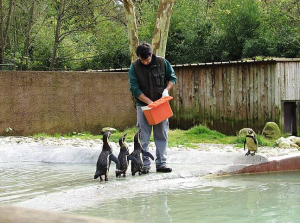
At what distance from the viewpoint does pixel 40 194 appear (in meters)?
6.43

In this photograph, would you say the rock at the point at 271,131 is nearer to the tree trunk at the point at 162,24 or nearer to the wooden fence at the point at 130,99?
the wooden fence at the point at 130,99

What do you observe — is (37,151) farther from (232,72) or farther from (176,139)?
(232,72)

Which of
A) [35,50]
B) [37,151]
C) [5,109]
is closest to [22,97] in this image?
[5,109]

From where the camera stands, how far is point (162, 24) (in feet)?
46.6

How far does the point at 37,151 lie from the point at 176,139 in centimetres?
385

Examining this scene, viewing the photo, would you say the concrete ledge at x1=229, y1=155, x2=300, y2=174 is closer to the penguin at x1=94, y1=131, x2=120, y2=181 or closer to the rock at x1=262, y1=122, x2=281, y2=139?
the penguin at x1=94, y1=131, x2=120, y2=181

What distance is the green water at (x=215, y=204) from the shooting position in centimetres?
534

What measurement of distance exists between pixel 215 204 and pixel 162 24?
8.94 metres

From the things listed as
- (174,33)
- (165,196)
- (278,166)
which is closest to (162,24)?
(278,166)

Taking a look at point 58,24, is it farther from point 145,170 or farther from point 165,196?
point 165,196

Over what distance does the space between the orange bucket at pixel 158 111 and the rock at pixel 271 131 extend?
647cm

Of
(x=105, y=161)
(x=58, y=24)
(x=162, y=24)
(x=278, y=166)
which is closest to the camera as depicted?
(x=105, y=161)

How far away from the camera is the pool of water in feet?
17.9

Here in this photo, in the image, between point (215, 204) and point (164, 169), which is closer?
point (215, 204)
